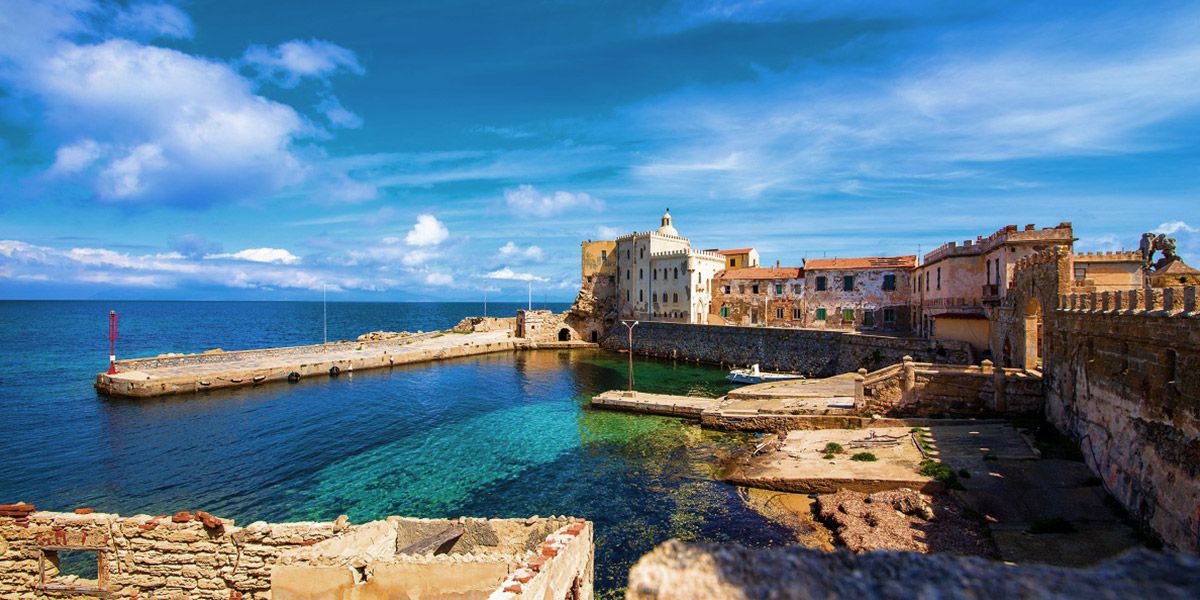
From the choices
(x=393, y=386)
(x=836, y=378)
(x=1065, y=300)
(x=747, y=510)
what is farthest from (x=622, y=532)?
(x=393, y=386)

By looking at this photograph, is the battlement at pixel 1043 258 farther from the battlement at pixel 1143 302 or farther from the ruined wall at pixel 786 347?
the ruined wall at pixel 786 347

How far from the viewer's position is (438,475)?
78.1ft

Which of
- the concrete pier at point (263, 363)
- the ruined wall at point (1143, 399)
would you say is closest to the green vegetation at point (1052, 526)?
the ruined wall at point (1143, 399)

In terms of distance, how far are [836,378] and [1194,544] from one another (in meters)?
28.8

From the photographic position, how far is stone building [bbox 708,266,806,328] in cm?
5738

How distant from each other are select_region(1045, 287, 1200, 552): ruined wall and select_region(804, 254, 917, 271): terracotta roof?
35.0 metres

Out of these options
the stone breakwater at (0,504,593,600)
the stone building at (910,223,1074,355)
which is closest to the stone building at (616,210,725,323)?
the stone building at (910,223,1074,355)

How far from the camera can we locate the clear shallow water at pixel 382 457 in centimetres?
1956

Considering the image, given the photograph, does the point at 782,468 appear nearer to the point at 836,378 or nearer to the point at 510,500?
the point at 510,500

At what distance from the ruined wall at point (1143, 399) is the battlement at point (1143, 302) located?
2cm

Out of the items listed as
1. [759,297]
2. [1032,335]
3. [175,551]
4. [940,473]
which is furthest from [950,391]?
[759,297]

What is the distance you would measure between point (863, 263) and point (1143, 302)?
42.0 m

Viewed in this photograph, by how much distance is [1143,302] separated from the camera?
1366cm

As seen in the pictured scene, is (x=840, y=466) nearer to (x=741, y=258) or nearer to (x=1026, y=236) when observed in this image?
(x=1026, y=236)
